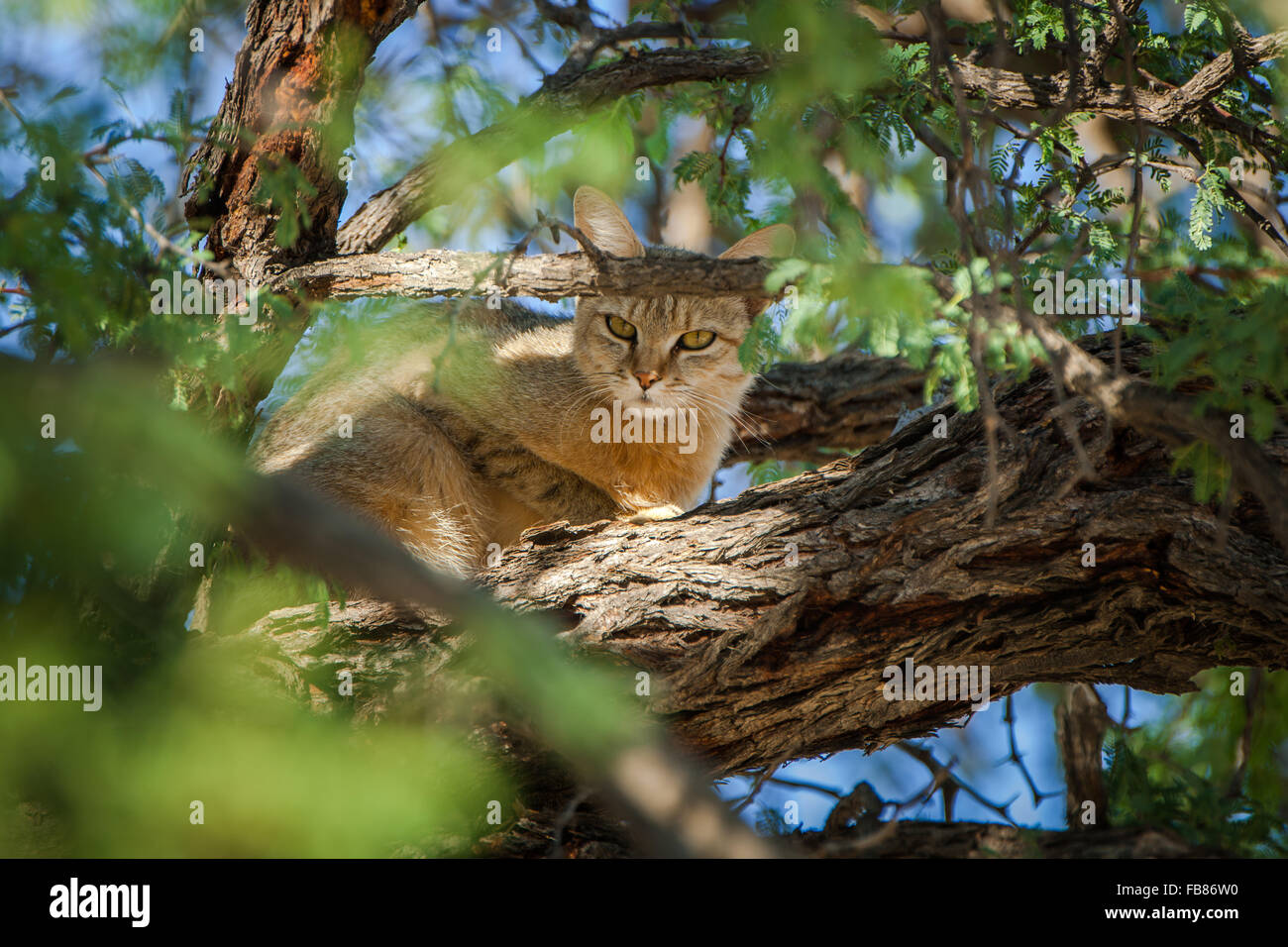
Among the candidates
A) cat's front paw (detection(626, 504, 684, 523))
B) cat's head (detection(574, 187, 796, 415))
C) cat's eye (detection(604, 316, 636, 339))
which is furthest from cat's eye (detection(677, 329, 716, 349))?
cat's front paw (detection(626, 504, 684, 523))

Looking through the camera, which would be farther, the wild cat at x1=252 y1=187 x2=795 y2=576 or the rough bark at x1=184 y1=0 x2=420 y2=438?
the wild cat at x1=252 y1=187 x2=795 y2=576

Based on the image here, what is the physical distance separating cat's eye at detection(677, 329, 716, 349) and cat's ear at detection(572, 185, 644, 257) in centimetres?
50

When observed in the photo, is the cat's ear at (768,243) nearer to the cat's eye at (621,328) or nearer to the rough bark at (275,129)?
the cat's eye at (621,328)

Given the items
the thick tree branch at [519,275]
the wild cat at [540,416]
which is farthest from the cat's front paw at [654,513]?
the thick tree branch at [519,275]

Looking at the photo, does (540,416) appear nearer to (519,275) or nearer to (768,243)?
(768,243)

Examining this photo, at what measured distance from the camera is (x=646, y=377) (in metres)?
4.75

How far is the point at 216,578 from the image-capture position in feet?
12.9

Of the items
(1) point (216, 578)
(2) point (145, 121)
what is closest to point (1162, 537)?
(2) point (145, 121)

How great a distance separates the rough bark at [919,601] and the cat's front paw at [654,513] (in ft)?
1.27

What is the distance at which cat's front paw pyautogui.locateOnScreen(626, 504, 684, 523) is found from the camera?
386cm

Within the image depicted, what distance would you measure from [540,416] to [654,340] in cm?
72

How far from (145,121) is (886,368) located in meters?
4.13

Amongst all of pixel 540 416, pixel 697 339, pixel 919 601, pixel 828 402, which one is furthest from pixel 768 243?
pixel 919 601

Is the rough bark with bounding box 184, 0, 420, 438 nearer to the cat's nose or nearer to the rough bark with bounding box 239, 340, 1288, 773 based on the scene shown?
the rough bark with bounding box 239, 340, 1288, 773
